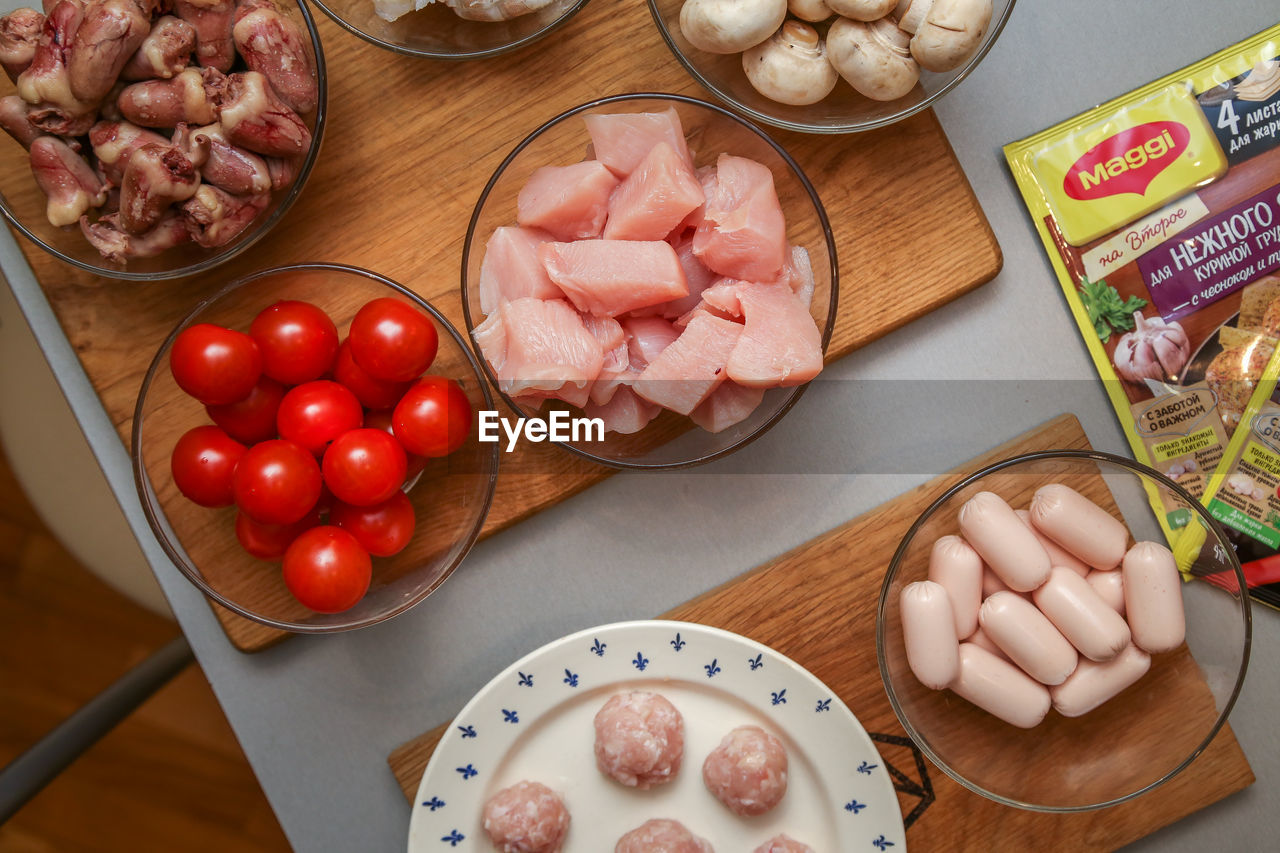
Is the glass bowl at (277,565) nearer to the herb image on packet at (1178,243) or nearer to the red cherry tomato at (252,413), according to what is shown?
the red cherry tomato at (252,413)

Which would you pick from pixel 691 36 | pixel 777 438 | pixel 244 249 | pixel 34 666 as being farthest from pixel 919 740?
pixel 34 666

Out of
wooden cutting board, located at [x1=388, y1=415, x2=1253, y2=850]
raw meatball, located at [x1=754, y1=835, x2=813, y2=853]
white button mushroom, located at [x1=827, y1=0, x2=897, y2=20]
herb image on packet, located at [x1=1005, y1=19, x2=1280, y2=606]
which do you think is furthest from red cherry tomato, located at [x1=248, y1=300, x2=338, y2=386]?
herb image on packet, located at [x1=1005, y1=19, x2=1280, y2=606]

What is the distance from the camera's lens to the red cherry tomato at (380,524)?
1.15 metres

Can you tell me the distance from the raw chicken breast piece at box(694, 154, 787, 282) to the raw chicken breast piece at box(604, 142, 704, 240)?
3 cm

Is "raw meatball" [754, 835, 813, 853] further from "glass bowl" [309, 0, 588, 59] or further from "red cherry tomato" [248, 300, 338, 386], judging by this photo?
"glass bowl" [309, 0, 588, 59]

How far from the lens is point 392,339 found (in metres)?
1.10

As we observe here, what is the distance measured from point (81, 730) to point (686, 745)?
0.88 metres

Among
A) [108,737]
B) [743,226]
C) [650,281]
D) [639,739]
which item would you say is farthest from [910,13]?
[108,737]

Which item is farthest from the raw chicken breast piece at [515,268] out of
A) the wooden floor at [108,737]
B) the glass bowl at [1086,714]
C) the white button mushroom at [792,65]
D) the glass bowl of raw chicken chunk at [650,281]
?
the wooden floor at [108,737]

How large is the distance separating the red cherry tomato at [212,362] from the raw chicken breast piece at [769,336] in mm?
554

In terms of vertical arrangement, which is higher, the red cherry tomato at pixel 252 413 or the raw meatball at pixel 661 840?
the red cherry tomato at pixel 252 413

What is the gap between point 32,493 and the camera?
1.48 meters

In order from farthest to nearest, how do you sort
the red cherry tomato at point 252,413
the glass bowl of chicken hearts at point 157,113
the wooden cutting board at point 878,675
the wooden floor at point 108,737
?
the wooden floor at point 108,737
the wooden cutting board at point 878,675
the red cherry tomato at point 252,413
the glass bowl of chicken hearts at point 157,113

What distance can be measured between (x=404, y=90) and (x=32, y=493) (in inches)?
34.8
